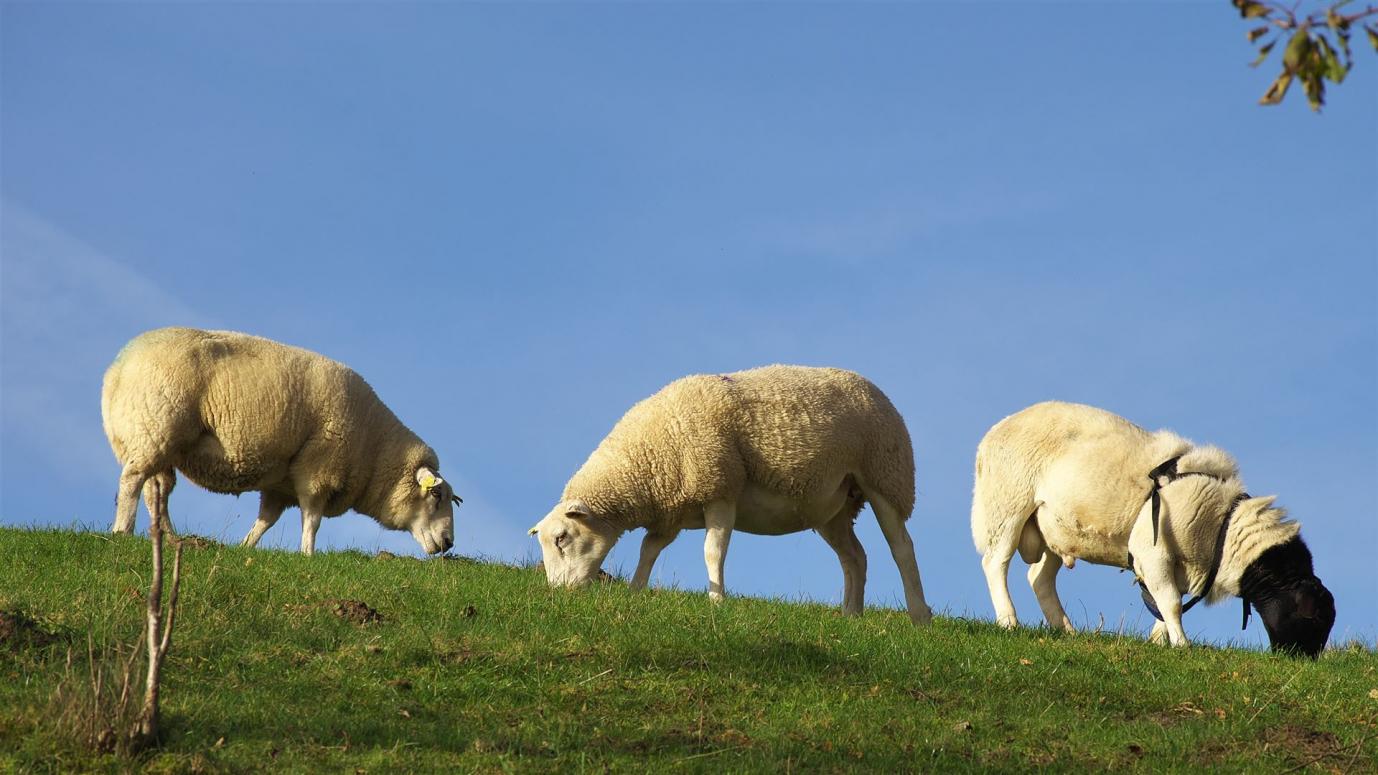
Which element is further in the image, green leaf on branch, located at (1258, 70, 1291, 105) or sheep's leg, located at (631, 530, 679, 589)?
sheep's leg, located at (631, 530, 679, 589)

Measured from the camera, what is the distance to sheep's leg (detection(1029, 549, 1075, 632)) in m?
15.5

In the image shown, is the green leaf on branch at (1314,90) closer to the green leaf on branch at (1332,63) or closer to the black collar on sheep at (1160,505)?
the green leaf on branch at (1332,63)

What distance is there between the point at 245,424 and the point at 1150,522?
10.0m

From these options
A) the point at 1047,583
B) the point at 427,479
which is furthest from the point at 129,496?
the point at 1047,583

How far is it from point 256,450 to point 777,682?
28.7 ft

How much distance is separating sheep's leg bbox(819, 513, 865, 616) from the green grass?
1855mm

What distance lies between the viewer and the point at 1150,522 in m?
14.2

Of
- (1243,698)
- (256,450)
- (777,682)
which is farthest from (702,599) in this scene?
(256,450)

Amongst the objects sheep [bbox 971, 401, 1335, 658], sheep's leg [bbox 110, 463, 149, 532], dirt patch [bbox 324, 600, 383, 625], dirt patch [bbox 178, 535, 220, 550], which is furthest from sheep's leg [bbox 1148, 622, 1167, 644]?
sheep's leg [bbox 110, 463, 149, 532]

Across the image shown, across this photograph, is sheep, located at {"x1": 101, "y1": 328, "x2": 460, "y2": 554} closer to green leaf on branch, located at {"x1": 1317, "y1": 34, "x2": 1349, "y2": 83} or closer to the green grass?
the green grass

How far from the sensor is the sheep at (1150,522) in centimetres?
1402

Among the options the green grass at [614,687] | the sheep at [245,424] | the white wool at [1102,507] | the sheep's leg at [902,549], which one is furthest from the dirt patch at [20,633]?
the white wool at [1102,507]

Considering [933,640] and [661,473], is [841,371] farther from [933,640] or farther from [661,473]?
[933,640]

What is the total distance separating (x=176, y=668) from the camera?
9.41 m
